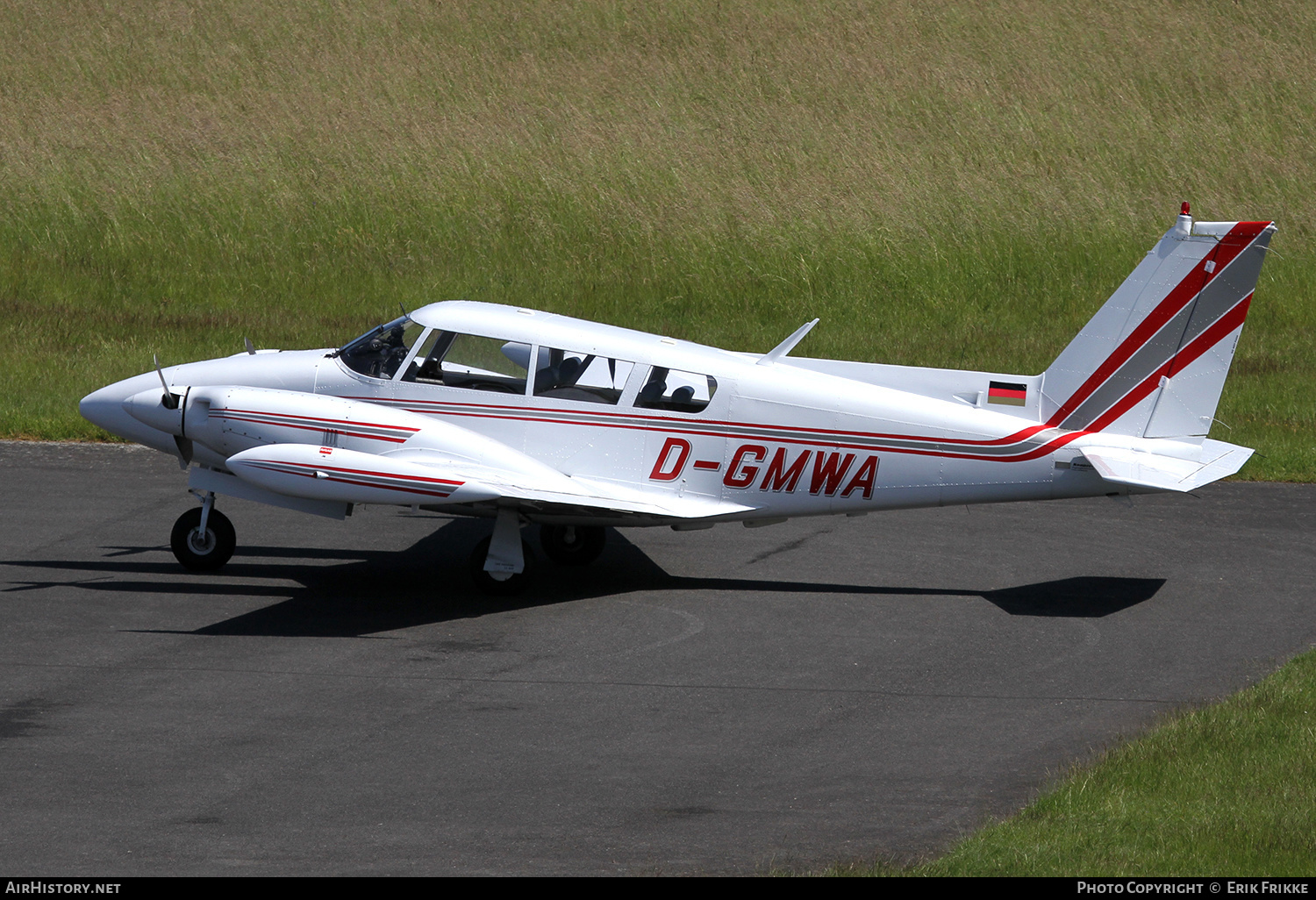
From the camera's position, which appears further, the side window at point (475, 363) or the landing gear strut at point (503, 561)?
the side window at point (475, 363)

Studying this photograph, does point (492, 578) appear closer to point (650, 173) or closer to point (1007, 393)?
point (1007, 393)

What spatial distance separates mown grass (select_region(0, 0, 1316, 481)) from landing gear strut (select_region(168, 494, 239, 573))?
639 cm

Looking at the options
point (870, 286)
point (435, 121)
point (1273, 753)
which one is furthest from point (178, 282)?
point (1273, 753)

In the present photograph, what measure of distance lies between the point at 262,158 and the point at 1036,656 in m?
22.0

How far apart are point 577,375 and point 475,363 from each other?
872 millimetres

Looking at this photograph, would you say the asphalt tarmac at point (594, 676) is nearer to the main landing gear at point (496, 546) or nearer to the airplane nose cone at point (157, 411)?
the main landing gear at point (496, 546)

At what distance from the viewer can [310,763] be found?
27.9 feet

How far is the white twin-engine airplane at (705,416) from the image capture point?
11852mm

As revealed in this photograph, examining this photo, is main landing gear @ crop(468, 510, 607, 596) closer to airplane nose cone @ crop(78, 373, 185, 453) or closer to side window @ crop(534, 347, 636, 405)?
side window @ crop(534, 347, 636, 405)

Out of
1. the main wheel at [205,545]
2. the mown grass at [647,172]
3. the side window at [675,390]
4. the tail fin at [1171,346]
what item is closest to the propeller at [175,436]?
the main wheel at [205,545]

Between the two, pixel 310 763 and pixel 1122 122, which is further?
pixel 1122 122

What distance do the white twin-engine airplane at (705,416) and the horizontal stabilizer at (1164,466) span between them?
28 millimetres

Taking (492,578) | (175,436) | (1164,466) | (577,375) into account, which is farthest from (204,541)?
(1164,466)
